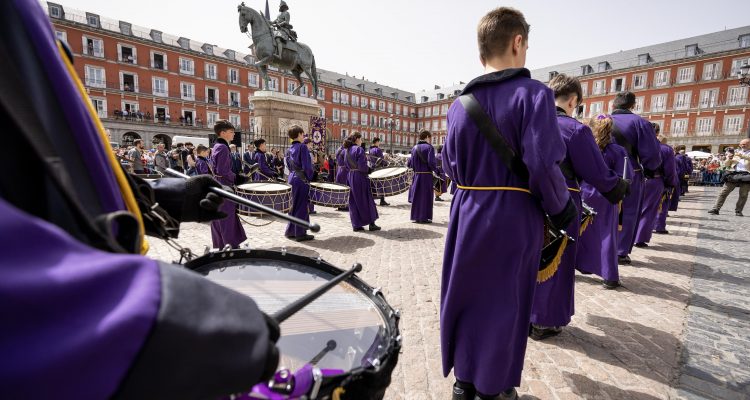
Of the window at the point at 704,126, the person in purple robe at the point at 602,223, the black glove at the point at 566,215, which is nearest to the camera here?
the black glove at the point at 566,215

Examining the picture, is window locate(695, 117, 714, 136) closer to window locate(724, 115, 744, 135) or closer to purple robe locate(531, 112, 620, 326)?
window locate(724, 115, 744, 135)

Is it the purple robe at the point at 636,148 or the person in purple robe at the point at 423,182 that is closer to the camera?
the purple robe at the point at 636,148

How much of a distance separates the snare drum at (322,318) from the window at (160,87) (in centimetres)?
4821

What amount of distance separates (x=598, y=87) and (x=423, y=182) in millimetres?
53381

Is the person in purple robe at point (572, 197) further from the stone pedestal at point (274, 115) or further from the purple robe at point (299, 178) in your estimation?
the stone pedestal at point (274, 115)

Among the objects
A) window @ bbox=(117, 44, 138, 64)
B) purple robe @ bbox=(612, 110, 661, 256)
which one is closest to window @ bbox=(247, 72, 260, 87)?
window @ bbox=(117, 44, 138, 64)

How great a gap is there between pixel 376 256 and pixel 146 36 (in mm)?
50963

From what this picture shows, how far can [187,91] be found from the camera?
43.4 meters

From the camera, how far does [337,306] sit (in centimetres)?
143

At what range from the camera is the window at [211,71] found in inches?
1766

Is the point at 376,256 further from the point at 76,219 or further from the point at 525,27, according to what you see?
the point at 76,219

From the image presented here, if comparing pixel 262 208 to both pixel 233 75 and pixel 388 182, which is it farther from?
pixel 233 75

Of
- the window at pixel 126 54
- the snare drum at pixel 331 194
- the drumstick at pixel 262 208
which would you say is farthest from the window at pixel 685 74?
the window at pixel 126 54

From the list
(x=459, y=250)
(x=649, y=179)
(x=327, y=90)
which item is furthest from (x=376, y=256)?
(x=327, y=90)
